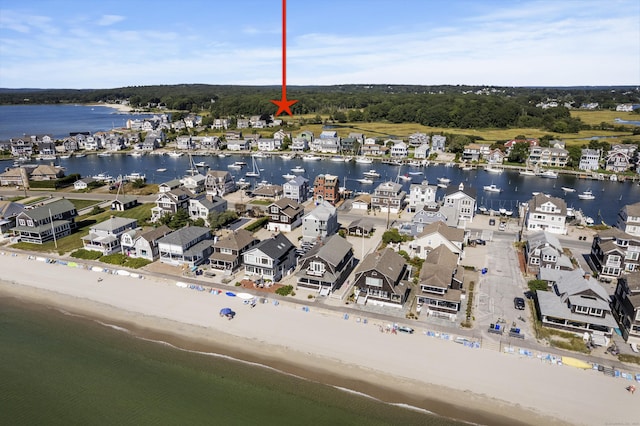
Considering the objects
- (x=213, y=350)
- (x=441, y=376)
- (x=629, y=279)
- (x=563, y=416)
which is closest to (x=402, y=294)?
(x=441, y=376)

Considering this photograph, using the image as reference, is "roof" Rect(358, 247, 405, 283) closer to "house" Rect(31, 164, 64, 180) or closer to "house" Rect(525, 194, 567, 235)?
"house" Rect(525, 194, 567, 235)

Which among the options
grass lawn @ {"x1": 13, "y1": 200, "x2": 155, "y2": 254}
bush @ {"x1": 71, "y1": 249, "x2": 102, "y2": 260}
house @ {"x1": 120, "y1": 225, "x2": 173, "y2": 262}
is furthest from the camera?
grass lawn @ {"x1": 13, "y1": 200, "x2": 155, "y2": 254}

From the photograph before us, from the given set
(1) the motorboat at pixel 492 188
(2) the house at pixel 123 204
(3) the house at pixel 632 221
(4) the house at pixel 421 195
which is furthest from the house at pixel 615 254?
(2) the house at pixel 123 204

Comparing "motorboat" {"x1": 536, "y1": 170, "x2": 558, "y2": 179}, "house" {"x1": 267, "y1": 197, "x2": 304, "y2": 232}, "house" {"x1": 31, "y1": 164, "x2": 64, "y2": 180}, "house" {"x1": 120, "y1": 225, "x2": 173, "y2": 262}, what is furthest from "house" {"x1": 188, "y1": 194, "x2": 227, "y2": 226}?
"motorboat" {"x1": 536, "y1": 170, "x2": 558, "y2": 179}

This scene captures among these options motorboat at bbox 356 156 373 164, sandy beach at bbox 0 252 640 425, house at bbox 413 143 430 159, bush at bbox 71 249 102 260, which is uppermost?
house at bbox 413 143 430 159

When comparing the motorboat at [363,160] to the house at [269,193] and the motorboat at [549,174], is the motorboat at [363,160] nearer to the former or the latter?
the motorboat at [549,174]

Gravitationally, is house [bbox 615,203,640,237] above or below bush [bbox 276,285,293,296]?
above

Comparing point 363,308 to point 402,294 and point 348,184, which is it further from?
point 348,184

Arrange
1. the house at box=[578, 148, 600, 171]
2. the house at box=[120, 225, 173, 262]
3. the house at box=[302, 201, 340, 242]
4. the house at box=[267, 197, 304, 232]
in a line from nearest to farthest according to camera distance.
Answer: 1. the house at box=[120, 225, 173, 262]
2. the house at box=[302, 201, 340, 242]
3. the house at box=[267, 197, 304, 232]
4. the house at box=[578, 148, 600, 171]
